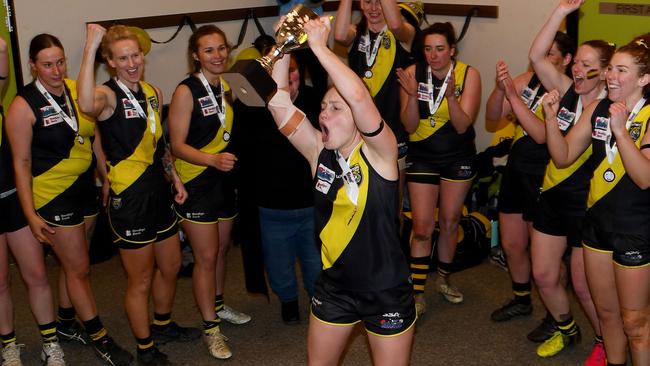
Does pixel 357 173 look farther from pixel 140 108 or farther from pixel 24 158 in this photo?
pixel 24 158

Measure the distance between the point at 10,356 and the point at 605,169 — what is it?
3133mm

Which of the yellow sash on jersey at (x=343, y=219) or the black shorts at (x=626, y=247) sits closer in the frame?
the yellow sash on jersey at (x=343, y=219)

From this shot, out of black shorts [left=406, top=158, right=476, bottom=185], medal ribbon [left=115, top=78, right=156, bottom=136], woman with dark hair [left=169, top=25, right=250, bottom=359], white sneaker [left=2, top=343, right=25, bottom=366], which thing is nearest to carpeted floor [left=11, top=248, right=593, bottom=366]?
white sneaker [left=2, top=343, right=25, bottom=366]

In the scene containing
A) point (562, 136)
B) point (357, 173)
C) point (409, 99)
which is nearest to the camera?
point (357, 173)

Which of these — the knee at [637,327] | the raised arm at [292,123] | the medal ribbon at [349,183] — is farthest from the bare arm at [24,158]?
the knee at [637,327]

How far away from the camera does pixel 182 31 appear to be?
261 inches

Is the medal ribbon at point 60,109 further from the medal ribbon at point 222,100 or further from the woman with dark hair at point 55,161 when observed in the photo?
the medal ribbon at point 222,100

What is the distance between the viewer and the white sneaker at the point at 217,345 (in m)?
4.62

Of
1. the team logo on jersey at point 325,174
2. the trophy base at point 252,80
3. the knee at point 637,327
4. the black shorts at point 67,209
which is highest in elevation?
the trophy base at point 252,80

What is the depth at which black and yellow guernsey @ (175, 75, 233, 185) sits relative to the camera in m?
4.46

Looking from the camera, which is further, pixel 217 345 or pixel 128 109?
pixel 217 345

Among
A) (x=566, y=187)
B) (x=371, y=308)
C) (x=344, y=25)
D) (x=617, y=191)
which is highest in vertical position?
(x=344, y=25)

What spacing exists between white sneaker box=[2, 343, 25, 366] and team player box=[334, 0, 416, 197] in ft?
7.75

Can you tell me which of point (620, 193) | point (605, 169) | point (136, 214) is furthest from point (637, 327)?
point (136, 214)
